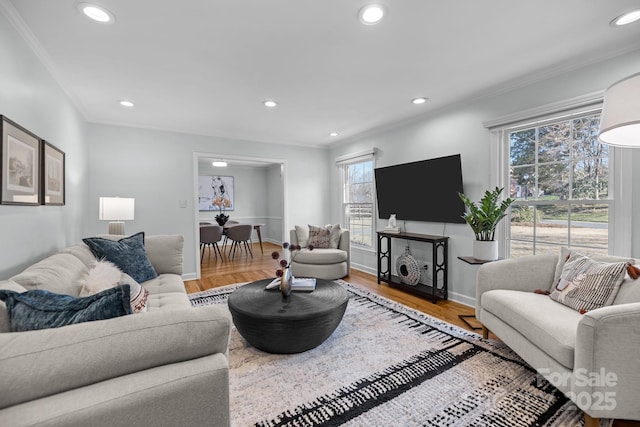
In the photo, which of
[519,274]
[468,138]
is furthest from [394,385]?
[468,138]

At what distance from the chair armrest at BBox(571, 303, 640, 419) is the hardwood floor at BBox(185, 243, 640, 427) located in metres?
0.30

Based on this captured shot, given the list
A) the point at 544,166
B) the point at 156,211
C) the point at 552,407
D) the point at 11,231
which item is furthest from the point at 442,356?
the point at 156,211

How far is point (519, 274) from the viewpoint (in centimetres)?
229

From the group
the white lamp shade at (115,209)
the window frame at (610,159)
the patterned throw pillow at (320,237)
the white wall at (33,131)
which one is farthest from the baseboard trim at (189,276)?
the window frame at (610,159)

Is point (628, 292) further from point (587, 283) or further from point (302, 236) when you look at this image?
point (302, 236)

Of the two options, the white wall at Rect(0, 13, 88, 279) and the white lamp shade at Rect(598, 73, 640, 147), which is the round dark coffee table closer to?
the white wall at Rect(0, 13, 88, 279)

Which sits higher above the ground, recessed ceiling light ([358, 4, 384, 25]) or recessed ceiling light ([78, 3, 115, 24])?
recessed ceiling light ([358, 4, 384, 25])

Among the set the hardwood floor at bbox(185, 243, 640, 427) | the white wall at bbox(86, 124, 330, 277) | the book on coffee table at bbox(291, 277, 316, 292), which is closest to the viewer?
the book on coffee table at bbox(291, 277, 316, 292)

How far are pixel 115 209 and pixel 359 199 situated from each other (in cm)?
357

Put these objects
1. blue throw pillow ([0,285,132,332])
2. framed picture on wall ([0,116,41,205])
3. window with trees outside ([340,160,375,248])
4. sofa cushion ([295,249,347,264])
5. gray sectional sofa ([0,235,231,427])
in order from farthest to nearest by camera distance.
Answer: window with trees outside ([340,160,375,248]) → sofa cushion ([295,249,347,264]) → framed picture on wall ([0,116,41,205]) → blue throw pillow ([0,285,132,332]) → gray sectional sofa ([0,235,231,427])

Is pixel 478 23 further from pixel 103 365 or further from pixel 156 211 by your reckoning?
pixel 156 211

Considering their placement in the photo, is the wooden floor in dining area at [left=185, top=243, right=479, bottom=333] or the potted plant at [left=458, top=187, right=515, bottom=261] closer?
the potted plant at [left=458, top=187, right=515, bottom=261]

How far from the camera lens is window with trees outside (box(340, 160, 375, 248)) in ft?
15.7

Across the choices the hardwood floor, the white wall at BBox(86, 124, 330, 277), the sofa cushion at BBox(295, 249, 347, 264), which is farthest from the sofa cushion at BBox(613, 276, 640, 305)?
the white wall at BBox(86, 124, 330, 277)
